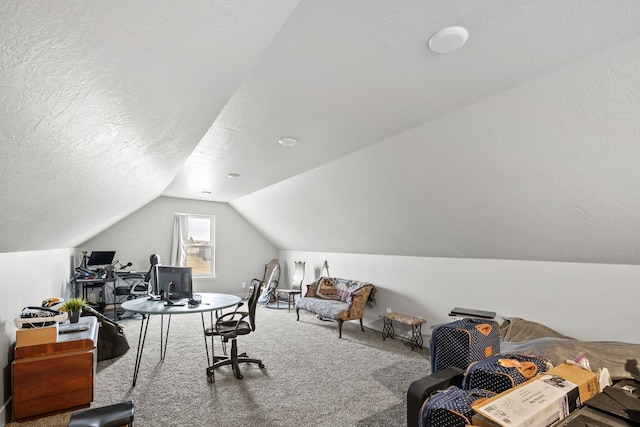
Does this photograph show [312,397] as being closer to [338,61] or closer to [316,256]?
[338,61]

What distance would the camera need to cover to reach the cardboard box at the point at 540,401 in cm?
78

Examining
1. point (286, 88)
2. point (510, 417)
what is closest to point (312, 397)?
point (510, 417)

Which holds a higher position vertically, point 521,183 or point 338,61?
point 338,61

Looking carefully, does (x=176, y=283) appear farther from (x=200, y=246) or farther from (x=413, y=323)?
(x=200, y=246)

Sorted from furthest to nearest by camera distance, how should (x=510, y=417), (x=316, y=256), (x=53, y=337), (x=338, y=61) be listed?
(x=316, y=256)
(x=53, y=337)
(x=338, y=61)
(x=510, y=417)

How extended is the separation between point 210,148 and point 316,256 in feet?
14.0

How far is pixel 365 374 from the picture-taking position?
11.5 ft

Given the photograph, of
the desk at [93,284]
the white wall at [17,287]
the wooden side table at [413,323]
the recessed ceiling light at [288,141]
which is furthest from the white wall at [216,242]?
the recessed ceiling light at [288,141]

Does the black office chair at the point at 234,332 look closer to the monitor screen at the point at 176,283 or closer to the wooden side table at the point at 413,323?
the monitor screen at the point at 176,283

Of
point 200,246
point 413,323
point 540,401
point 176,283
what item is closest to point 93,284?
point 200,246

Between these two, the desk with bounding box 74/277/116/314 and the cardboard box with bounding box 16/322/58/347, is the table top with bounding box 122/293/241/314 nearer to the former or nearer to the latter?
the cardboard box with bounding box 16/322/58/347

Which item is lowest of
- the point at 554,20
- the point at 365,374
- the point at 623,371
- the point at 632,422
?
the point at 365,374

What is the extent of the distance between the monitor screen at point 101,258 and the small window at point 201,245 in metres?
1.80

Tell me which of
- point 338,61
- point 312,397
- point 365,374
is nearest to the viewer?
point 338,61
